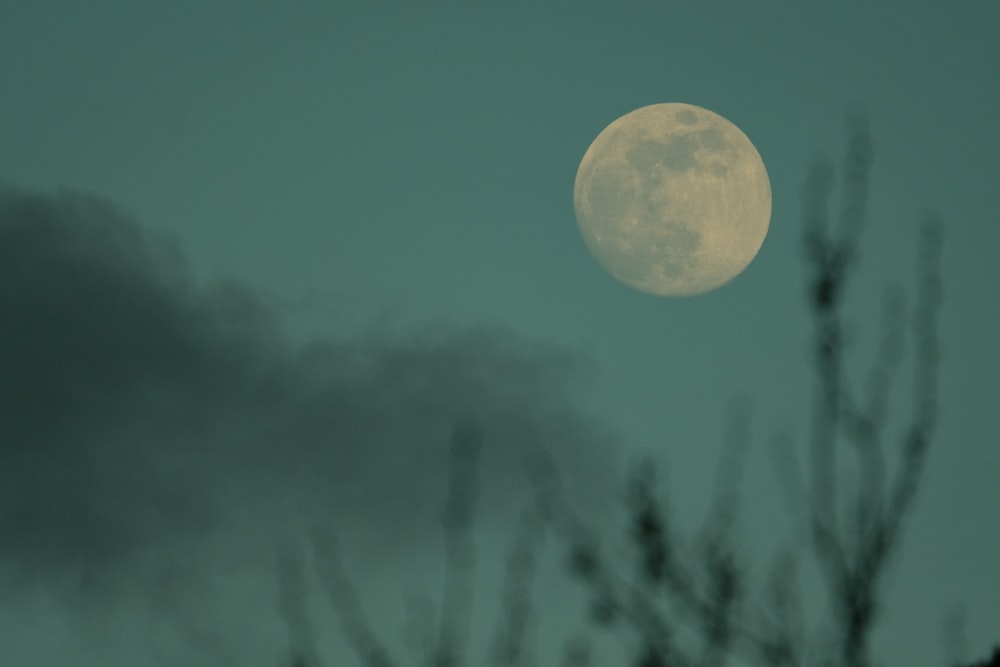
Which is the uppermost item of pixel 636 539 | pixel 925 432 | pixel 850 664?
pixel 925 432

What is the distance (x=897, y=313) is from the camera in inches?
294

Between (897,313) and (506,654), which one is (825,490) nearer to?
(897,313)

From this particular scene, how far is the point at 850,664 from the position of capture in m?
7.07

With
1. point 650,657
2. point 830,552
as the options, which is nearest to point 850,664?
point 830,552

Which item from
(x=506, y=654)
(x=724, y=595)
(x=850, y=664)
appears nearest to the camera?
(x=850, y=664)

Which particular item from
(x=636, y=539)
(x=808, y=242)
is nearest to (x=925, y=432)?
(x=808, y=242)

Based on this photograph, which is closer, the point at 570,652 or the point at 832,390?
the point at 832,390

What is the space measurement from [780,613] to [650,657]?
827 mm

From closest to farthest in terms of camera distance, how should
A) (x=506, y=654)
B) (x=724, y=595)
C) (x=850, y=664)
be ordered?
(x=850, y=664) → (x=724, y=595) → (x=506, y=654)

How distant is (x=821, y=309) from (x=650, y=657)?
7.75ft

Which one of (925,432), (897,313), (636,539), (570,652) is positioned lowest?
A: (570,652)

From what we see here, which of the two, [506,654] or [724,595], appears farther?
[506,654]

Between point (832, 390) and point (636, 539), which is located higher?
point (832, 390)

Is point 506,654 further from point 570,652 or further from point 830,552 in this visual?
point 830,552
